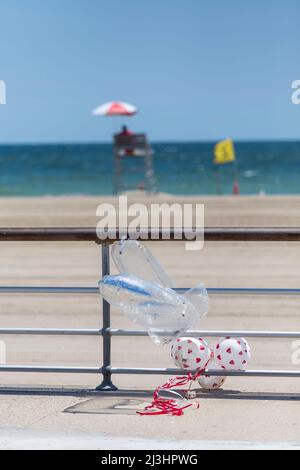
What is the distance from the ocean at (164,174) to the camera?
147ft

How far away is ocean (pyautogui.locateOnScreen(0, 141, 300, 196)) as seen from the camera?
147 feet

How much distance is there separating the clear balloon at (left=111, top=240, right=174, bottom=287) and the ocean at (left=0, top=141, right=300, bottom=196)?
104 ft

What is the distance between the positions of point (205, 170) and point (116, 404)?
61602 millimetres

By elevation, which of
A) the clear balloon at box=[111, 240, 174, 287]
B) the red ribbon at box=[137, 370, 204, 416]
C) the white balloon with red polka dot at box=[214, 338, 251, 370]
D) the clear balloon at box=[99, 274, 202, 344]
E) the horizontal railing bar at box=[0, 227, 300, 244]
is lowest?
the red ribbon at box=[137, 370, 204, 416]

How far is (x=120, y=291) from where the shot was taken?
17.7ft

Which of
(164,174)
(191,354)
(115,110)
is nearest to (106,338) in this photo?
(191,354)

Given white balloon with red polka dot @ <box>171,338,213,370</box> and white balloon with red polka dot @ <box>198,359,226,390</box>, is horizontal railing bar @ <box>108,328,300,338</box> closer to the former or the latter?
white balloon with red polka dot @ <box>171,338,213,370</box>

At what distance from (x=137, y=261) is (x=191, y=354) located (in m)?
0.61

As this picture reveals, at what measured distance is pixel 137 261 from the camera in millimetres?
5656

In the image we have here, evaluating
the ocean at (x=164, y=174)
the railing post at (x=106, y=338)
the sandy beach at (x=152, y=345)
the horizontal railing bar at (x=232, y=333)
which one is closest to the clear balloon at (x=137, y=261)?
the railing post at (x=106, y=338)

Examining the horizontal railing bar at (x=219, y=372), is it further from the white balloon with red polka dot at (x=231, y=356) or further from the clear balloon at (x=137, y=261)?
the clear balloon at (x=137, y=261)

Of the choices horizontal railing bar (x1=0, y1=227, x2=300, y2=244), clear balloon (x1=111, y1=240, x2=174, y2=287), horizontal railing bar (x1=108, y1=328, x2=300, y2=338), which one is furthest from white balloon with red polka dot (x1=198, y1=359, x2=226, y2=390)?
horizontal railing bar (x1=0, y1=227, x2=300, y2=244)

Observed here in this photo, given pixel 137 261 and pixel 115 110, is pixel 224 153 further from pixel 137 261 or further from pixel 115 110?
pixel 137 261
